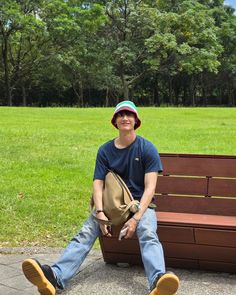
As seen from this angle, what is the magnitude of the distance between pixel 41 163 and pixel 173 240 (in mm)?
4811

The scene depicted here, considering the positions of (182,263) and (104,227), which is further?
(182,263)

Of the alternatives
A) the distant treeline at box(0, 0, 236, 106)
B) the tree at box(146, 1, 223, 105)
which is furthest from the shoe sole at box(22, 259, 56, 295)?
the tree at box(146, 1, 223, 105)

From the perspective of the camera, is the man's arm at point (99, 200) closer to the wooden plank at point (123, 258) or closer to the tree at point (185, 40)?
the wooden plank at point (123, 258)

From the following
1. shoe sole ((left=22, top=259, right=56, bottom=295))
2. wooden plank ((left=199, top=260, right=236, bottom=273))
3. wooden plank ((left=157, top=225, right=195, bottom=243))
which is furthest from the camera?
wooden plank ((left=199, top=260, right=236, bottom=273))

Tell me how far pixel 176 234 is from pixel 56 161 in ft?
16.3

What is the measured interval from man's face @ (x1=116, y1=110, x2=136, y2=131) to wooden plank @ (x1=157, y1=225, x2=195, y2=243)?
88 centimetres

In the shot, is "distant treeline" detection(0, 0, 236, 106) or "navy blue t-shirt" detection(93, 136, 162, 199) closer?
"navy blue t-shirt" detection(93, 136, 162, 199)

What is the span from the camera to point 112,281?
4.27m

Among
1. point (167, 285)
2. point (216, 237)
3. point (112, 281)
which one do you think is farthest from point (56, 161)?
point (167, 285)

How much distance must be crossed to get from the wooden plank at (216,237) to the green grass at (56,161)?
1832mm

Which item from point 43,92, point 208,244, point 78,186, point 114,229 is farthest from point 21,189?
point 43,92

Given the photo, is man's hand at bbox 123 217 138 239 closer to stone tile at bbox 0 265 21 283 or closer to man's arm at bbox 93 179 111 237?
man's arm at bbox 93 179 111 237

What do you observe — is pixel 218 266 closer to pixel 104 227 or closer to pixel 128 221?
pixel 128 221

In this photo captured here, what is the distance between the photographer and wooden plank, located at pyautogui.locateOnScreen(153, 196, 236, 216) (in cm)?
466
